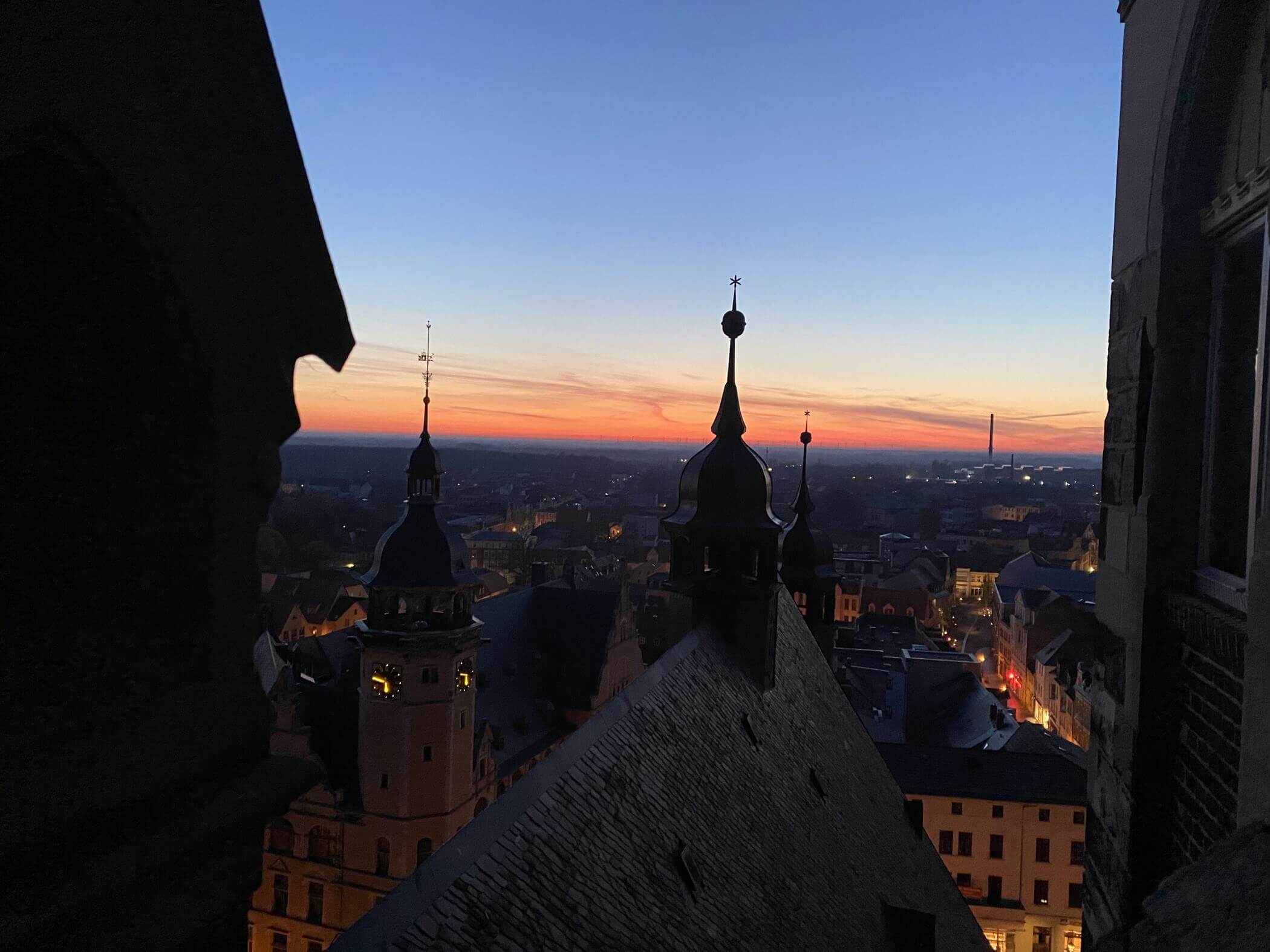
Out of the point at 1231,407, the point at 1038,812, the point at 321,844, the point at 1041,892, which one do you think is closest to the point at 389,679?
the point at 321,844

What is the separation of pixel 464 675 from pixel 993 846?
2036 centimetres

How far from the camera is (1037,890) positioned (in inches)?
1199

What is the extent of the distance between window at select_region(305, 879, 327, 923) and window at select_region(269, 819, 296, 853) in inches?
45.2

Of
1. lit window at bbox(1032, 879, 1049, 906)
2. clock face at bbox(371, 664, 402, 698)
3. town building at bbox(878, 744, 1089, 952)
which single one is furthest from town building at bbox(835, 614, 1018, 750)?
clock face at bbox(371, 664, 402, 698)

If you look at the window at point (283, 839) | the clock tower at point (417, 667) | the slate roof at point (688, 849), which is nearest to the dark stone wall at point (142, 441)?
the slate roof at point (688, 849)

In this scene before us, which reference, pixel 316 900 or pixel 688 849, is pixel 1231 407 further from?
pixel 316 900

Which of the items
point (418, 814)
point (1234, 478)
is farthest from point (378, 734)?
point (1234, 478)

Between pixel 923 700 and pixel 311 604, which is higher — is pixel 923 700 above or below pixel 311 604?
above

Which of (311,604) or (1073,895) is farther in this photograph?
(311,604)

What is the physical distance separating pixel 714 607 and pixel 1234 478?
29.9 ft

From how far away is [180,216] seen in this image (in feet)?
9.09

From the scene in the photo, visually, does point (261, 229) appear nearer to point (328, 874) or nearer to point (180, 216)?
point (180, 216)

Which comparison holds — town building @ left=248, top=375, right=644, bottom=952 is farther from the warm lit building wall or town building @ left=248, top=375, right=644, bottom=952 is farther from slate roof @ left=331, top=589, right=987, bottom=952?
the warm lit building wall

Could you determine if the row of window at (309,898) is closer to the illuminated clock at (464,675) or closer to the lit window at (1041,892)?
the illuminated clock at (464,675)
